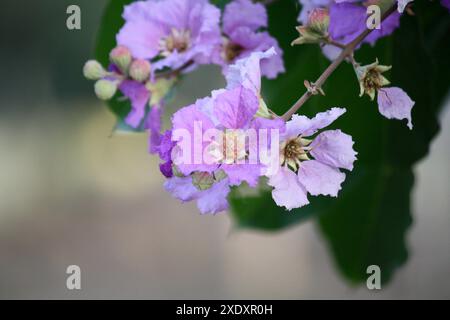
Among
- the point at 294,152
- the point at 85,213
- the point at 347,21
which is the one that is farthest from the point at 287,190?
the point at 85,213

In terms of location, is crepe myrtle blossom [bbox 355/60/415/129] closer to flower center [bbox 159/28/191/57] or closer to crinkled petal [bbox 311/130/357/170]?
crinkled petal [bbox 311/130/357/170]

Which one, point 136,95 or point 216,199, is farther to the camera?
point 136,95

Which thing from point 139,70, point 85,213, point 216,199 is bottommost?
point 216,199

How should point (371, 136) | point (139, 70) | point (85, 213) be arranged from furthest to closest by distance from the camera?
point (85, 213)
point (371, 136)
point (139, 70)

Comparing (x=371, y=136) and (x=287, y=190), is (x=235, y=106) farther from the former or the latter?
(x=371, y=136)

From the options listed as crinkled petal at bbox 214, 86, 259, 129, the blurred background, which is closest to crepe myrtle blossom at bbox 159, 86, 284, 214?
crinkled petal at bbox 214, 86, 259, 129
